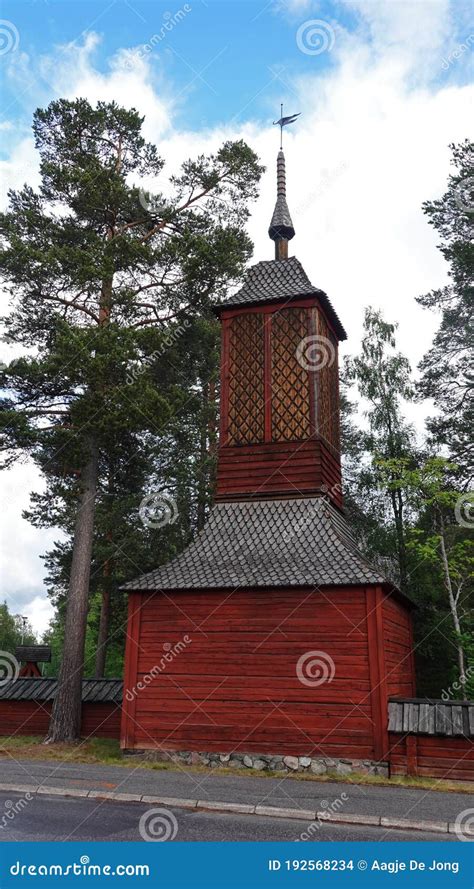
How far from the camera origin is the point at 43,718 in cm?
1791

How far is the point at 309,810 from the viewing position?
899cm

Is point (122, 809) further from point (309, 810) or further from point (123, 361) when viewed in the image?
point (123, 361)

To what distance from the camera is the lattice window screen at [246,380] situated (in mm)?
17656

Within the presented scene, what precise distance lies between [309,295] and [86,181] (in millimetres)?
6547

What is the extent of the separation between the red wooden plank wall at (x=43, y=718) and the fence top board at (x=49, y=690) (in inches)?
6.6

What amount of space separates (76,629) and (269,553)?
19.1ft

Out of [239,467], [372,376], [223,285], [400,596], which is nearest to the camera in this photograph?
[400,596]

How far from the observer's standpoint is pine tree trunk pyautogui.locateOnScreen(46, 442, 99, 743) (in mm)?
16766

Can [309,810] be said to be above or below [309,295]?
below

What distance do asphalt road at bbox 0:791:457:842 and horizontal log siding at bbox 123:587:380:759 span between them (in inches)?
184

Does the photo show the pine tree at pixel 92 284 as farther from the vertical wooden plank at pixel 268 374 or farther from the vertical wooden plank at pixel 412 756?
the vertical wooden plank at pixel 412 756

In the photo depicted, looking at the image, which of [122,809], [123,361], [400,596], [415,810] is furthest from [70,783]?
[123,361]

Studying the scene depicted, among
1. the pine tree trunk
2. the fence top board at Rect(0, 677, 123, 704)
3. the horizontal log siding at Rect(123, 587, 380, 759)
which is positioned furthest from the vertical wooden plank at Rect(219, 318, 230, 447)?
the fence top board at Rect(0, 677, 123, 704)

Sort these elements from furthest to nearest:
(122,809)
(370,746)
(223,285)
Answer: (223,285) < (370,746) < (122,809)
